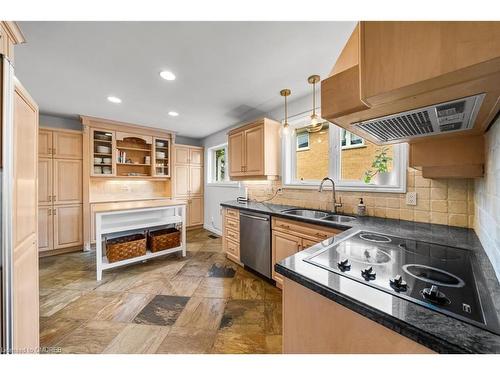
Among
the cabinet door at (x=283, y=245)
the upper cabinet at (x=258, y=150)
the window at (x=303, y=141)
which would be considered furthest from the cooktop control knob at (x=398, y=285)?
the window at (x=303, y=141)

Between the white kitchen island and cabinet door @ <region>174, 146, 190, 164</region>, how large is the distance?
175cm

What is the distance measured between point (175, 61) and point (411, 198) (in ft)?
8.55

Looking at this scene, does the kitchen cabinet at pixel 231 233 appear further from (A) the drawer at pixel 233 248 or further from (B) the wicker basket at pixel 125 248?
(B) the wicker basket at pixel 125 248

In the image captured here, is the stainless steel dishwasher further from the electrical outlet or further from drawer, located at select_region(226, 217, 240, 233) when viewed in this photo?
the electrical outlet

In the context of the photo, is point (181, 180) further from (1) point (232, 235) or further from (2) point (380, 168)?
(2) point (380, 168)

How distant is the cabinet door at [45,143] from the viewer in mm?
3268

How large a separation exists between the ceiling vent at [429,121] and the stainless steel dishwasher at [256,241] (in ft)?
5.25

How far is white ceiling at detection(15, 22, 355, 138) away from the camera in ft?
4.96

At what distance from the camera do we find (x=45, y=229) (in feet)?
10.8

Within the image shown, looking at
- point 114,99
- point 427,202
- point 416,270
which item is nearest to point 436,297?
point 416,270

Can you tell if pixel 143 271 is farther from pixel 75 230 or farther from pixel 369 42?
pixel 369 42

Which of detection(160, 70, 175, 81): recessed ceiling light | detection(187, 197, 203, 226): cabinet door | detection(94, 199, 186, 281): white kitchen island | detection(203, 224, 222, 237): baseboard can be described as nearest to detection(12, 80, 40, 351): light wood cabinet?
detection(160, 70, 175, 81): recessed ceiling light
